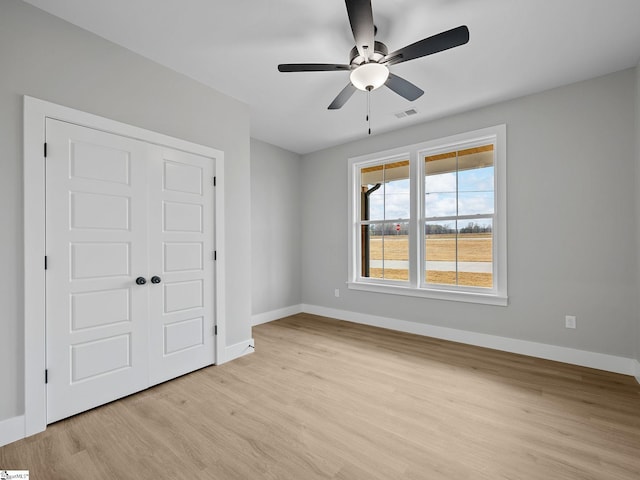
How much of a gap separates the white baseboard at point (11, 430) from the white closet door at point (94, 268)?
15 centimetres

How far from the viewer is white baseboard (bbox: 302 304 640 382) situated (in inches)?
111

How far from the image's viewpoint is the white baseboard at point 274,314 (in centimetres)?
456

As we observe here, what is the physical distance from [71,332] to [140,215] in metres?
0.98

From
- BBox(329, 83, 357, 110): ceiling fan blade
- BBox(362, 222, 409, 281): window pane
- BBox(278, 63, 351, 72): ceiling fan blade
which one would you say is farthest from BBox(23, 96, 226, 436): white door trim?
BBox(362, 222, 409, 281): window pane

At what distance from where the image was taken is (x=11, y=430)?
1.87 m

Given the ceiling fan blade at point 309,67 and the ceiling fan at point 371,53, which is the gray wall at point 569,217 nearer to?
the ceiling fan at point 371,53

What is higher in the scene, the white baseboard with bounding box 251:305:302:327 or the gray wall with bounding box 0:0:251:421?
the gray wall with bounding box 0:0:251:421

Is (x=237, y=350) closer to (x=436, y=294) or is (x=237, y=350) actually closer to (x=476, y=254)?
(x=436, y=294)

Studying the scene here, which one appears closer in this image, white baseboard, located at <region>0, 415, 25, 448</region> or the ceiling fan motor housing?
white baseboard, located at <region>0, 415, 25, 448</region>

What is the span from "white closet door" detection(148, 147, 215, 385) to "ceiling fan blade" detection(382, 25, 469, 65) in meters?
1.98

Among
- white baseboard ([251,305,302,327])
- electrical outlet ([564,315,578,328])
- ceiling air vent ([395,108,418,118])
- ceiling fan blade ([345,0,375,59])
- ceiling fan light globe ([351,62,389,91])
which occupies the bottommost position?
white baseboard ([251,305,302,327])

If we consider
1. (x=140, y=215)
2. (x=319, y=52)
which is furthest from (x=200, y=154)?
(x=319, y=52)

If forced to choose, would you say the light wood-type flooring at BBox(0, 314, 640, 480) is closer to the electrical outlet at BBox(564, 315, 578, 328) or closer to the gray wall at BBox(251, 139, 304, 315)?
the electrical outlet at BBox(564, 315, 578, 328)

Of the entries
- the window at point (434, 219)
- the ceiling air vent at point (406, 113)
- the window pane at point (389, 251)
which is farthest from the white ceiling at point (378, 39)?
the window pane at point (389, 251)
